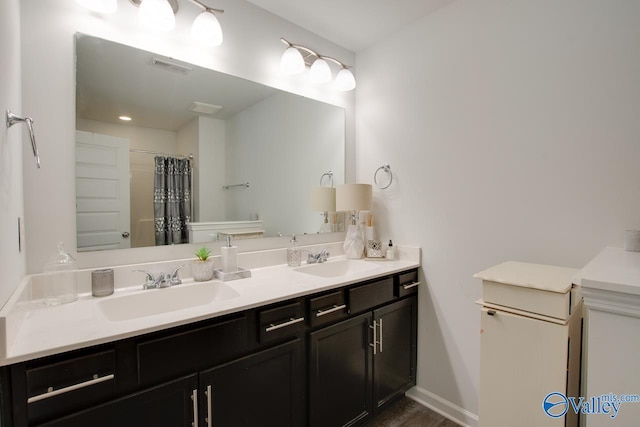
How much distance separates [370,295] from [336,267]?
0.46m

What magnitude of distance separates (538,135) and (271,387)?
1.79 meters

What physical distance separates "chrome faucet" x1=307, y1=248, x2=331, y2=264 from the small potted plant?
0.71 metres

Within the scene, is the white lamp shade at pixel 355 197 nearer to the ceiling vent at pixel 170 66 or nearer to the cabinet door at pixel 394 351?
the cabinet door at pixel 394 351

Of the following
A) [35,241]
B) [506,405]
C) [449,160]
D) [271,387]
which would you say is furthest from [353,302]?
[35,241]

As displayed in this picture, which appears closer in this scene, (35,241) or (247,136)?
(35,241)

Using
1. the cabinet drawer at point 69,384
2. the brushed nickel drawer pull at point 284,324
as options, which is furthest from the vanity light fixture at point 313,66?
the cabinet drawer at point 69,384

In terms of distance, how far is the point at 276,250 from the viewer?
202 cm

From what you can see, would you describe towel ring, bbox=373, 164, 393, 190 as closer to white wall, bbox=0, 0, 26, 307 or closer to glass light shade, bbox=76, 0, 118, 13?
glass light shade, bbox=76, 0, 118, 13

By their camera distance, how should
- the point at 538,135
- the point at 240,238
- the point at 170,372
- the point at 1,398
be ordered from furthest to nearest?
the point at 240,238 < the point at 538,135 < the point at 170,372 < the point at 1,398

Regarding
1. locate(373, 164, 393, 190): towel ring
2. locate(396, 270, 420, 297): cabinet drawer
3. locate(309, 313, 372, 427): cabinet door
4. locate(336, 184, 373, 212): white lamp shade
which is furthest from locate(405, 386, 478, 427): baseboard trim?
locate(373, 164, 393, 190): towel ring

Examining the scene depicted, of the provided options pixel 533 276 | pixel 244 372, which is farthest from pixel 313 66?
pixel 244 372

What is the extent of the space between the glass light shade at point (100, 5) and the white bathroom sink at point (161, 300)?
1280 millimetres

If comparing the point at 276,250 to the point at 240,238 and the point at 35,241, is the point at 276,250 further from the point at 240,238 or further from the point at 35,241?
the point at 35,241

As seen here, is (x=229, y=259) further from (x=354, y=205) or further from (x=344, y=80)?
(x=344, y=80)
